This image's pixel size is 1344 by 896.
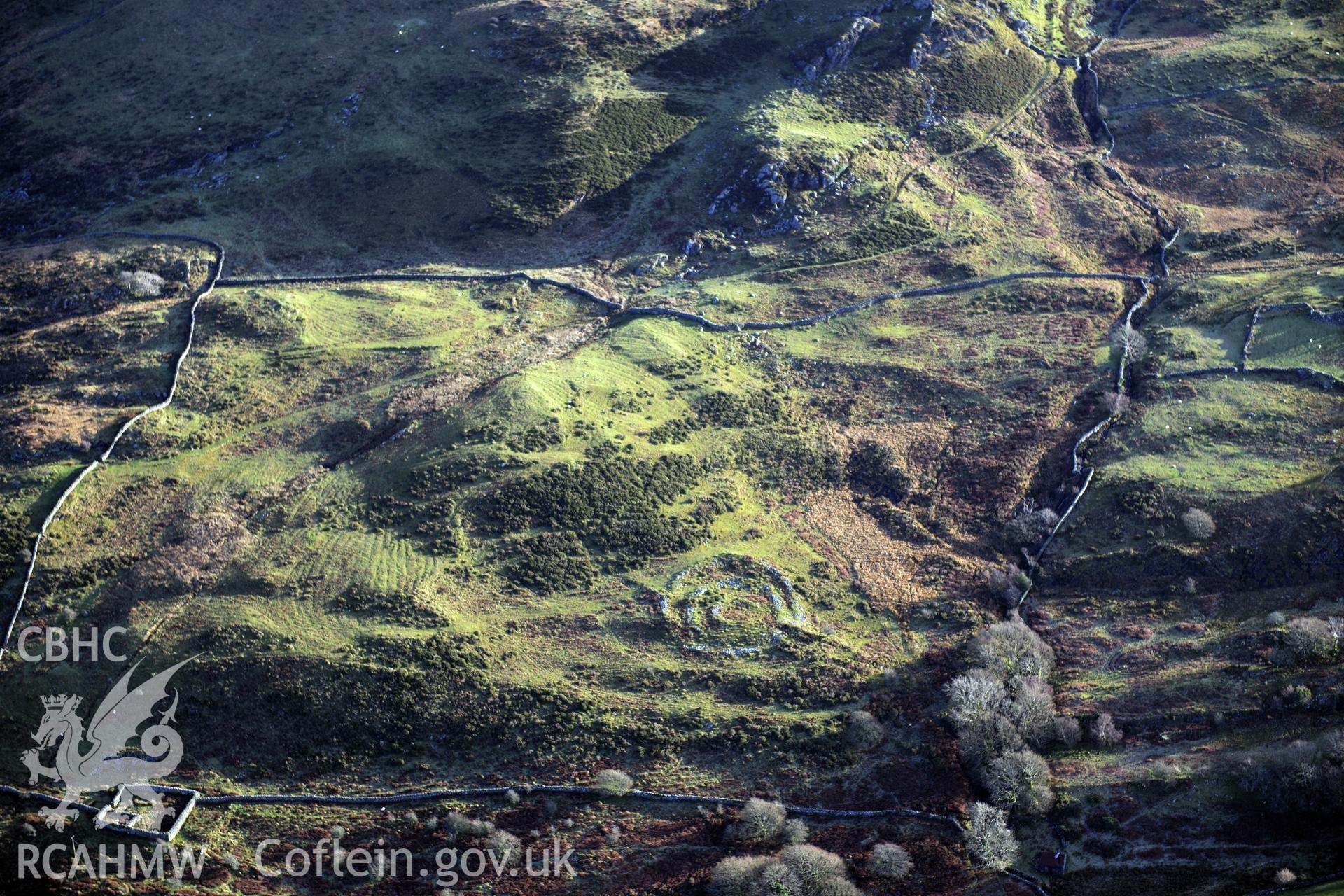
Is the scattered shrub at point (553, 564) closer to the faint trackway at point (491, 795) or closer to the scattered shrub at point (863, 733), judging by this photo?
the faint trackway at point (491, 795)

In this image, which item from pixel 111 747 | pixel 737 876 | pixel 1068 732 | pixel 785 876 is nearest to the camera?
pixel 785 876

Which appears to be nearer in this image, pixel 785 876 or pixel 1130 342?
pixel 785 876

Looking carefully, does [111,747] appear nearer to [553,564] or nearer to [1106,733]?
[553,564]

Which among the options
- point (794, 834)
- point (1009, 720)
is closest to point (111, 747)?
point (794, 834)

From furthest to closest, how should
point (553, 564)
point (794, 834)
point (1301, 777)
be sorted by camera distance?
point (553, 564)
point (1301, 777)
point (794, 834)

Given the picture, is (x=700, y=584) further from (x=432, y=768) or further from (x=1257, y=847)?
(x=1257, y=847)

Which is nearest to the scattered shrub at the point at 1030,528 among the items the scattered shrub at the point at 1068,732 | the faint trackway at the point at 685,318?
the faint trackway at the point at 685,318

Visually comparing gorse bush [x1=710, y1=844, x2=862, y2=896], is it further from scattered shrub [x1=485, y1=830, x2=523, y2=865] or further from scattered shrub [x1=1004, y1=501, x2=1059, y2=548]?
scattered shrub [x1=1004, y1=501, x2=1059, y2=548]

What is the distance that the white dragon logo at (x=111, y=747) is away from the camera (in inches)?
1694

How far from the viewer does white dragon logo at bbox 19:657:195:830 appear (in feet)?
141

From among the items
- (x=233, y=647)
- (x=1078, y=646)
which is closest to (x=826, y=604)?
(x=1078, y=646)

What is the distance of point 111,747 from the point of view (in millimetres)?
44719

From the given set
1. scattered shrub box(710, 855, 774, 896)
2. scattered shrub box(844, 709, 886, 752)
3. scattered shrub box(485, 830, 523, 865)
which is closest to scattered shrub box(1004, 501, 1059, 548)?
scattered shrub box(844, 709, 886, 752)

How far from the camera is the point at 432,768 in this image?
44500 millimetres
